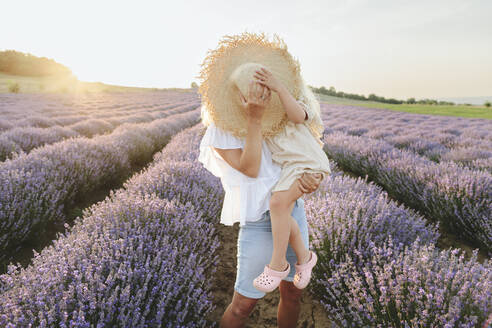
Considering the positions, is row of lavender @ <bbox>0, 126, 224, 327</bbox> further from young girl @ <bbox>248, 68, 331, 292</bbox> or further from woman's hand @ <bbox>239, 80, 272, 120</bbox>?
young girl @ <bbox>248, 68, 331, 292</bbox>

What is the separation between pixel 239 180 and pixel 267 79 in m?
0.45

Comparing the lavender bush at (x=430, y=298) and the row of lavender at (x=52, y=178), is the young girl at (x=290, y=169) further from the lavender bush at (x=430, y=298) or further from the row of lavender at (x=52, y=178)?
the row of lavender at (x=52, y=178)

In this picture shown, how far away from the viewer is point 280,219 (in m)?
1.09

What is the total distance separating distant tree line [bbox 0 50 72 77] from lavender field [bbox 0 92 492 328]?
6983 cm

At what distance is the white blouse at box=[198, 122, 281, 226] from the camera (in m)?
1.12

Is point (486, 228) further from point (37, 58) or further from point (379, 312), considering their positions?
point (37, 58)

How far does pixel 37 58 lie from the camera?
190 feet

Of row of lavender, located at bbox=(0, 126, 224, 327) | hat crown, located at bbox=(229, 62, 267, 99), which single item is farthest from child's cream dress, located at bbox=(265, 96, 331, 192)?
row of lavender, located at bbox=(0, 126, 224, 327)

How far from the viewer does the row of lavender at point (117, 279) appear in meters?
1.12

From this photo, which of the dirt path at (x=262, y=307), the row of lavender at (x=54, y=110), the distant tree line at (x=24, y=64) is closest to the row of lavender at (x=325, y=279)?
the dirt path at (x=262, y=307)

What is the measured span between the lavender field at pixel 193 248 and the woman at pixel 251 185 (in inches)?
5.8

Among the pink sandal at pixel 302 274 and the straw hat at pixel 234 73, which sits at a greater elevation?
the straw hat at pixel 234 73

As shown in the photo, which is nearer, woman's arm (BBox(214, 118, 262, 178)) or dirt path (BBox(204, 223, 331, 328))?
woman's arm (BBox(214, 118, 262, 178))

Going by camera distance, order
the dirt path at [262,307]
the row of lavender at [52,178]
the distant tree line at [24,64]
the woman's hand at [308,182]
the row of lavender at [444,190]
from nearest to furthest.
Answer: the woman's hand at [308,182], the dirt path at [262,307], the row of lavender at [52,178], the row of lavender at [444,190], the distant tree line at [24,64]
